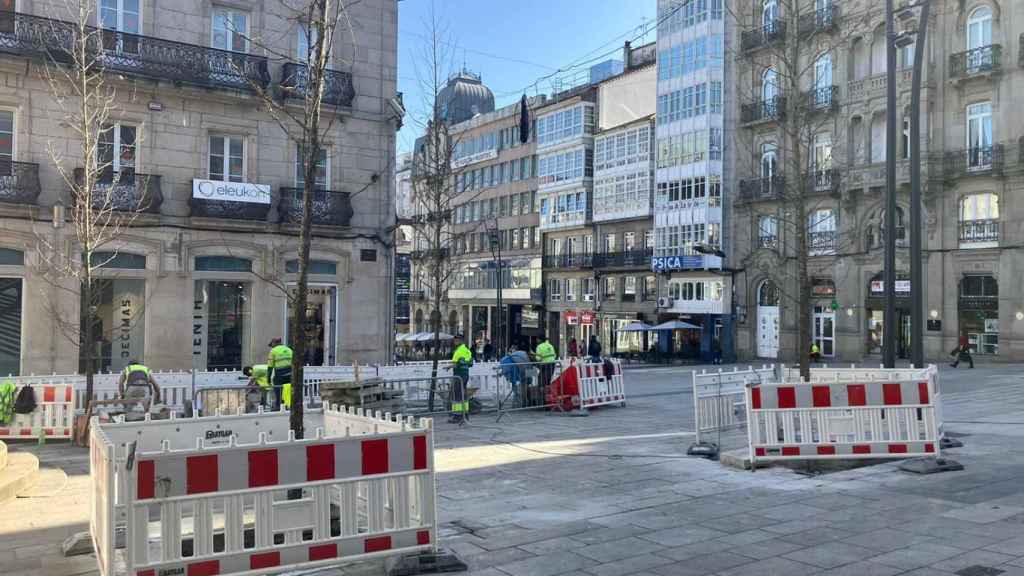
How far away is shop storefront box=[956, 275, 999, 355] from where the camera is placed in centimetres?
3480

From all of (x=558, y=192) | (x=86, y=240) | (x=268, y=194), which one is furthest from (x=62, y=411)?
(x=558, y=192)

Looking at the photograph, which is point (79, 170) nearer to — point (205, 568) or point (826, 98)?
point (205, 568)

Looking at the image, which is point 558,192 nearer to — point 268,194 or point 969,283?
point 969,283

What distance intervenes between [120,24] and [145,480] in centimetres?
1869

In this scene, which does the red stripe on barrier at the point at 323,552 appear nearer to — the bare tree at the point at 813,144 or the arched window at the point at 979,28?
the bare tree at the point at 813,144

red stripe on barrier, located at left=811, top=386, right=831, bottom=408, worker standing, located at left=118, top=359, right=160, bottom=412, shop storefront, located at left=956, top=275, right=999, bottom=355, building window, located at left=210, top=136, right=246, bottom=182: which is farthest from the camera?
shop storefront, located at left=956, top=275, right=999, bottom=355

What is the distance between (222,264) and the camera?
22016 millimetres

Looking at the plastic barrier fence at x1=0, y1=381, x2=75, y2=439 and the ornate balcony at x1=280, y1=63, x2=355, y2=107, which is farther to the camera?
the ornate balcony at x1=280, y1=63, x2=355, y2=107

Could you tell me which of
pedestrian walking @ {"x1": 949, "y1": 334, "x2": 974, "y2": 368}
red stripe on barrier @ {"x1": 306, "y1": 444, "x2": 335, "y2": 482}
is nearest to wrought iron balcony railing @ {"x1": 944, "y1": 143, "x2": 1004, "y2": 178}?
pedestrian walking @ {"x1": 949, "y1": 334, "x2": 974, "y2": 368}

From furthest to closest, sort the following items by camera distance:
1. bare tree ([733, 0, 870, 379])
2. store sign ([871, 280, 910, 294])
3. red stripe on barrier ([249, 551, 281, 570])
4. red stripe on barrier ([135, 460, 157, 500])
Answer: bare tree ([733, 0, 870, 379]), store sign ([871, 280, 910, 294]), red stripe on barrier ([249, 551, 281, 570]), red stripe on barrier ([135, 460, 157, 500])

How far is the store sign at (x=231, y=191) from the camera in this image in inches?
838

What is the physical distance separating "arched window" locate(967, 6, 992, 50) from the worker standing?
36.1 metres

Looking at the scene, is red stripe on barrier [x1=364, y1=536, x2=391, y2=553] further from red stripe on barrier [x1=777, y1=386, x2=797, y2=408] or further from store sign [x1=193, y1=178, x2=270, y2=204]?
store sign [x1=193, y1=178, x2=270, y2=204]

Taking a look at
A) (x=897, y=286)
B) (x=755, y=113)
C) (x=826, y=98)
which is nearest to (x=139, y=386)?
(x=897, y=286)
